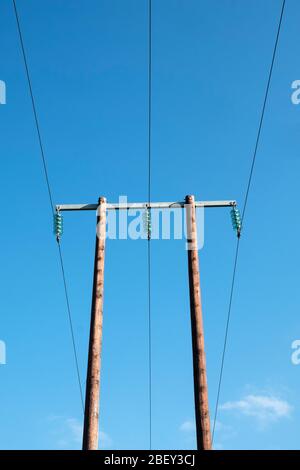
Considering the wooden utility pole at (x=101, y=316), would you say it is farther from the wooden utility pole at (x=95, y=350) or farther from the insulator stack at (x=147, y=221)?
the insulator stack at (x=147, y=221)

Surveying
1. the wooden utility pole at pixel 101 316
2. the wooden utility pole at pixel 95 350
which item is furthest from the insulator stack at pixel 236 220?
the wooden utility pole at pixel 95 350

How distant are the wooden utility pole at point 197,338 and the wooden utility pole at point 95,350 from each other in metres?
1.82

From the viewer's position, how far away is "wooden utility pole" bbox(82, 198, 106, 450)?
8.66m

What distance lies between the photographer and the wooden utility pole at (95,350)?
28.4 ft

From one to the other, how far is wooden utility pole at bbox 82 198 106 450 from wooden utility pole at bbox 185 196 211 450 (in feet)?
5.96

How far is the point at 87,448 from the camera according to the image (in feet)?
27.5

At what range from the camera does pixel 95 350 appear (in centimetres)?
948

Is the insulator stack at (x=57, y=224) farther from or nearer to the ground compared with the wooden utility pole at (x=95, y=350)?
farther from the ground

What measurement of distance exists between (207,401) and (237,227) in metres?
4.43

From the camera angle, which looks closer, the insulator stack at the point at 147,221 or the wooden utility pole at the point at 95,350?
A: the wooden utility pole at the point at 95,350

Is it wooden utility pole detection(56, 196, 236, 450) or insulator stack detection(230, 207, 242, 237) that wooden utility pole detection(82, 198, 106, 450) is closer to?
wooden utility pole detection(56, 196, 236, 450)

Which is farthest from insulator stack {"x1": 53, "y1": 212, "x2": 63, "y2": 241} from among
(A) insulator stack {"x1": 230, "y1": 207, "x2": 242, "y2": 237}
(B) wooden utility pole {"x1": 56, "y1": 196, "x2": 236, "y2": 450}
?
(A) insulator stack {"x1": 230, "y1": 207, "x2": 242, "y2": 237}

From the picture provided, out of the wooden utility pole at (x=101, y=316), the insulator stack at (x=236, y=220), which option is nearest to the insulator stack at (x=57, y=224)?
the wooden utility pole at (x=101, y=316)

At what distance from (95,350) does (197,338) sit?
1978 mm
